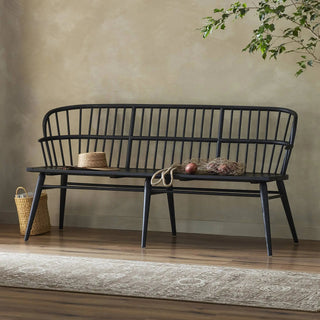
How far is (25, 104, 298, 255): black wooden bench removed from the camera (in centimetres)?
386

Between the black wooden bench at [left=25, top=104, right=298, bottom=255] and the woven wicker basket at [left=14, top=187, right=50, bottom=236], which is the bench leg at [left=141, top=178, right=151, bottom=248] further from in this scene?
the woven wicker basket at [left=14, top=187, right=50, bottom=236]

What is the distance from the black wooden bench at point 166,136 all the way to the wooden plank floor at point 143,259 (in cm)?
22

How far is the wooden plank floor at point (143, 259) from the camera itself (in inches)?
80.5

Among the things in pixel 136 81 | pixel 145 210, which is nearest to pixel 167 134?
pixel 136 81

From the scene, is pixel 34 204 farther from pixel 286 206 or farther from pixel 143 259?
pixel 286 206

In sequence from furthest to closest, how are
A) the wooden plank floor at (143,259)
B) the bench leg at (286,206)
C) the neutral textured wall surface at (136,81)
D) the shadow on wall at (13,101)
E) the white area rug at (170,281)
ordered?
A: the shadow on wall at (13,101) → the neutral textured wall surface at (136,81) → the bench leg at (286,206) → the white area rug at (170,281) → the wooden plank floor at (143,259)

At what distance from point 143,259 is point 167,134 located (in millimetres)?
1198

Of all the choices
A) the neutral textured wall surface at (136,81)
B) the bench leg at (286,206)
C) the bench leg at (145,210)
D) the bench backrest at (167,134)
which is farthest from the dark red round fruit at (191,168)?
the neutral textured wall surface at (136,81)

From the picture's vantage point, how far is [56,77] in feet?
14.4

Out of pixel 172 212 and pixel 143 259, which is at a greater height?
pixel 172 212

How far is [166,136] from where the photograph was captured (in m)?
3.97

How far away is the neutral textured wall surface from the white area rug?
1385 millimetres

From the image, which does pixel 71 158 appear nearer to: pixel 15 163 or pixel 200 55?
pixel 15 163

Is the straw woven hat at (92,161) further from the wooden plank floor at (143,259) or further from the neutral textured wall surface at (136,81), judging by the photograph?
the neutral textured wall surface at (136,81)
